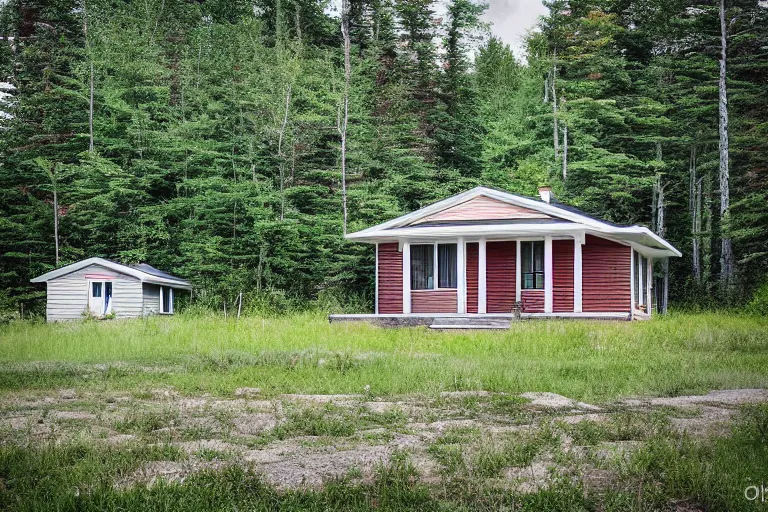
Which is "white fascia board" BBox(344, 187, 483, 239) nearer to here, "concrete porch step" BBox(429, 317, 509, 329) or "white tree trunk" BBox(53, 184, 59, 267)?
"concrete porch step" BBox(429, 317, 509, 329)

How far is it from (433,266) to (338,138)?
14.5 m

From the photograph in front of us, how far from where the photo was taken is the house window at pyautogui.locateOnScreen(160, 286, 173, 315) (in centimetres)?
3331

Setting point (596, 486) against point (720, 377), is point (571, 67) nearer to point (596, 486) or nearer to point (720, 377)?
point (720, 377)

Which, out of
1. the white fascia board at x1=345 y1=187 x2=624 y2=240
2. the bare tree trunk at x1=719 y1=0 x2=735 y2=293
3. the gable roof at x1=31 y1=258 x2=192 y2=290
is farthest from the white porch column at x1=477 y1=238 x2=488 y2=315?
the gable roof at x1=31 y1=258 x2=192 y2=290

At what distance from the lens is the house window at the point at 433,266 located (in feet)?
86.6

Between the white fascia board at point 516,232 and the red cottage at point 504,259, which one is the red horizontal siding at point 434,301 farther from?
the white fascia board at point 516,232

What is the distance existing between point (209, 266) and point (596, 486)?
94.5 ft

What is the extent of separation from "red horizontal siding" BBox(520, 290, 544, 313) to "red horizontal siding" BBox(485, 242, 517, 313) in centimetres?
49

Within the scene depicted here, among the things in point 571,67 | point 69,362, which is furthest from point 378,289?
point 571,67

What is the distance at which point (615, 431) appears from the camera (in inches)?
308

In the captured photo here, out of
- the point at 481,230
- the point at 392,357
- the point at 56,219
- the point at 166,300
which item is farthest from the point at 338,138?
the point at 392,357

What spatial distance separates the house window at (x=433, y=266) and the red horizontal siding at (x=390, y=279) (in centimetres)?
84

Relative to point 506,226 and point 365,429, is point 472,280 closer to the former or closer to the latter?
point 506,226

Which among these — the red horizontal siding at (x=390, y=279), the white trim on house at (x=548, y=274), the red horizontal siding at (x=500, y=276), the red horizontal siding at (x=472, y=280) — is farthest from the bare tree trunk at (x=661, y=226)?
the red horizontal siding at (x=390, y=279)
